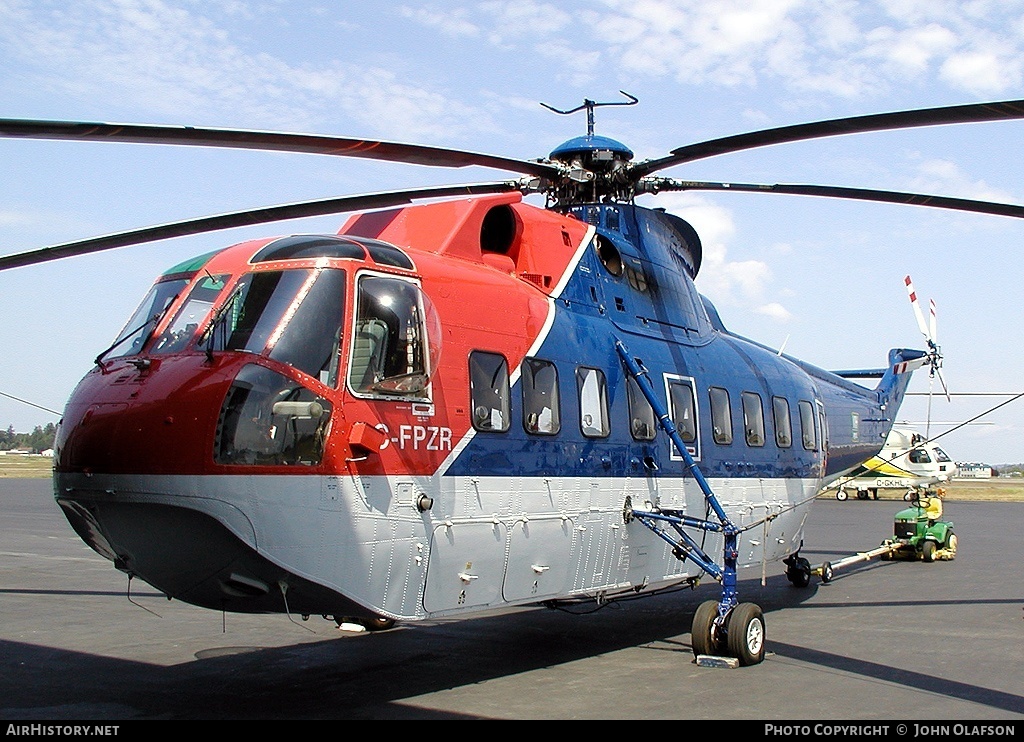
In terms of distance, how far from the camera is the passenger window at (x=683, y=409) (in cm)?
1059

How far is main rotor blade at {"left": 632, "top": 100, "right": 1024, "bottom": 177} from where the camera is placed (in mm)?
6734

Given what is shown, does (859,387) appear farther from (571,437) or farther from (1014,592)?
(571,437)

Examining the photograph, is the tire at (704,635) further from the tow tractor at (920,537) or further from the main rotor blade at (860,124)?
the tow tractor at (920,537)

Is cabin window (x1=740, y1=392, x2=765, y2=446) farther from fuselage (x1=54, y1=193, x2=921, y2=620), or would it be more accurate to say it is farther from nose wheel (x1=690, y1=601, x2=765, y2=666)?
nose wheel (x1=690, y1=601, x2=765, y2=666)

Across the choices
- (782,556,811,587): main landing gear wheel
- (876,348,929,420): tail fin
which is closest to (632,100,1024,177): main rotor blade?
(782,556,811,587): main landing gear wheel

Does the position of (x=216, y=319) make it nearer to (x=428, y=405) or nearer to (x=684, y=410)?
(x=428, y=405)

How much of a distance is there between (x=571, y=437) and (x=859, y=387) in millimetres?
10093

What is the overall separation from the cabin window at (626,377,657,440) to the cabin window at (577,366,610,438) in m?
0.46

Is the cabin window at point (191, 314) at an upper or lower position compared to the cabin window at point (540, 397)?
upper

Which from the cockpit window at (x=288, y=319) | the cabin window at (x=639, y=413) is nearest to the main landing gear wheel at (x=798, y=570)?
the cabin window at (x=639, y=413)

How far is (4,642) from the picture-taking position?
10.4 m

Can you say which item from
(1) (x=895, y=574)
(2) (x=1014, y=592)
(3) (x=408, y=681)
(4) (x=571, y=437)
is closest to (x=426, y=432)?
(4) (x=571, y=437)

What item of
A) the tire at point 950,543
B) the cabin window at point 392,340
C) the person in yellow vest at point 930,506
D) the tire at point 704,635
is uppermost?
the cabin window at point 392,340

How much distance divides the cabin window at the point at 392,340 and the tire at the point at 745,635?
412 cm
